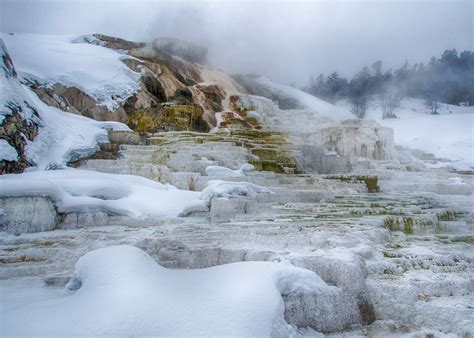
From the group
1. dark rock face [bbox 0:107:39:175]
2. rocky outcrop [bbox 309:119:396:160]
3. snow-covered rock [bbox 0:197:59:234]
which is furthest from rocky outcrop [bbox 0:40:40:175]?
rocky outcrop [bbox 309:119:396:160]

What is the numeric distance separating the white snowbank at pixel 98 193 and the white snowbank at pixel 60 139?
1.70 m

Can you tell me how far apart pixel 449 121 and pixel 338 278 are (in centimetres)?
2709

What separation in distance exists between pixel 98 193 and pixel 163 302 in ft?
14.0

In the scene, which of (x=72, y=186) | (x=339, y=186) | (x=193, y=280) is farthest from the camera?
(x=339, y=186)

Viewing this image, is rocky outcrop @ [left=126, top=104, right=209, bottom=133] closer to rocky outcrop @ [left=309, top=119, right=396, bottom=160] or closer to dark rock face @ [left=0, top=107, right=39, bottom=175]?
rocky outcrop @ [left=309, top=119, right=396, bottom=160]

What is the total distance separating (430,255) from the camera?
3.37 m

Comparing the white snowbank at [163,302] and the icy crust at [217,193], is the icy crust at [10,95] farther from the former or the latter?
the white snowbank at [163,302]

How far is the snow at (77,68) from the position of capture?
1547 centimetres

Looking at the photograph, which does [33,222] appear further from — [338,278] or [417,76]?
[417,76]

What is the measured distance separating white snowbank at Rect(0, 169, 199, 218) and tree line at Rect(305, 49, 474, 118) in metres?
32.9

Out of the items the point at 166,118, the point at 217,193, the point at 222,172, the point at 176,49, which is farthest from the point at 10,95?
the point at 176,49

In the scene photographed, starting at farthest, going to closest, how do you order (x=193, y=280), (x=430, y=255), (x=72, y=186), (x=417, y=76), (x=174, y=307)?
(x=417, y=76)
(x=72, y=186)
(x=430, y=255)
(x=193, y=280)
(x=174, y=307)

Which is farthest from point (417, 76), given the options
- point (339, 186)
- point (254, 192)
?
point (254, 192)

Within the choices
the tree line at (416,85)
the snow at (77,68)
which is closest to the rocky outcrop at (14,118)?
the snow at (77,68)
